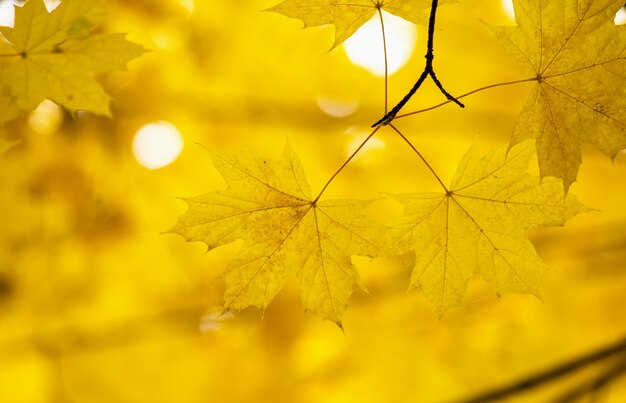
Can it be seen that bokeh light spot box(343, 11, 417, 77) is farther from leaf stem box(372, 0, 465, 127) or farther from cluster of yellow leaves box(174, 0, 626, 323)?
leaf stem box(372, 0, 465, 127)

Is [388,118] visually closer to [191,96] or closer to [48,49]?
[48,49]

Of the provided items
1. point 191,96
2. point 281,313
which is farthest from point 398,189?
point 191,96

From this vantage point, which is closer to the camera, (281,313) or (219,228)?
(219,228)

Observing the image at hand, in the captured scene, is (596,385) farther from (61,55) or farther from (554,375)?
(61,55)

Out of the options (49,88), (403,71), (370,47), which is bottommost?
(49,88)

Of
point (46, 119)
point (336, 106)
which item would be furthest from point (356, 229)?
point (46, 119)
